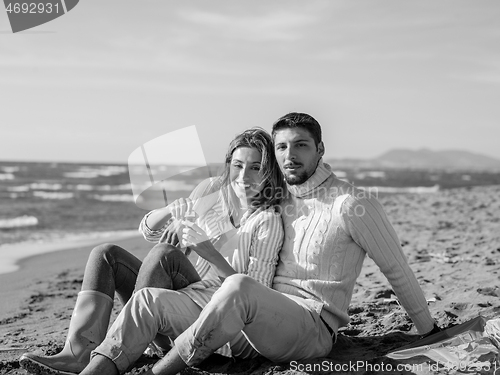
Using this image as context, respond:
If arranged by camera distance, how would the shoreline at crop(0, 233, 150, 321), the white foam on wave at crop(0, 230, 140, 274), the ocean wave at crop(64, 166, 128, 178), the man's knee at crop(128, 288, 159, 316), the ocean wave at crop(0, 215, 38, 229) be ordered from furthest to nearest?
the ocean wave at crop(64, 166, 128, 178)
the ocean wave at crop(0, 215, 38, 229)
the white foam on wave at crop(0, 230, 140, 274)
the shoreline at crop(0, 233, 150, 321)
the man's knee at crop(128, 288, 159, 316)

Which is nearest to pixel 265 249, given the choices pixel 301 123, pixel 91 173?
pixel 301 123

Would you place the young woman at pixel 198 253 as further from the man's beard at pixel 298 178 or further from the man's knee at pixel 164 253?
the man's beard at pixel 298 178

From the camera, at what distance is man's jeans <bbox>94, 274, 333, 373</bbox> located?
2.39 m

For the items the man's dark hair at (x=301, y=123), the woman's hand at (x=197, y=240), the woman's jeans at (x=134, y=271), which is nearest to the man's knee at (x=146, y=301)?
the woman's jeans at (x=134, y=271)

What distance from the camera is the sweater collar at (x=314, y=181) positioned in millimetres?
2916

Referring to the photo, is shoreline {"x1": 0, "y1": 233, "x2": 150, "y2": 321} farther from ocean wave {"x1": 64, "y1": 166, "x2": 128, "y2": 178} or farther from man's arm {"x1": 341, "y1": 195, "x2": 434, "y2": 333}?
ocean wave {"x1": 64, "y1": 166, "x2": 128, "y2": 178}

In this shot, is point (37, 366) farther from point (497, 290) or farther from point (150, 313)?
point (497, 290)

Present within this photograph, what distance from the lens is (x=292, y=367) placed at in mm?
2695

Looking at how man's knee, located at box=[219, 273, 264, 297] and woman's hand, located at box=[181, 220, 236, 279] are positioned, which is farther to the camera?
woman's hand, located at box=[181, 220, 236, 279]

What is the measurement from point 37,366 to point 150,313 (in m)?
0.71

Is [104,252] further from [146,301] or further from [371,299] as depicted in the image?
[371,299]

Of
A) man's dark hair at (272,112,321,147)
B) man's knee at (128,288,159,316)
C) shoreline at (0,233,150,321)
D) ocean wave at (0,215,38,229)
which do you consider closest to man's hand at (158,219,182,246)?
man's knee at (128,288,159,316)

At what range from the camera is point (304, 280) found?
9.12ft

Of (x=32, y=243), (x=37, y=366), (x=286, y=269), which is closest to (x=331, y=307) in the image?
(x=286, y=269)
